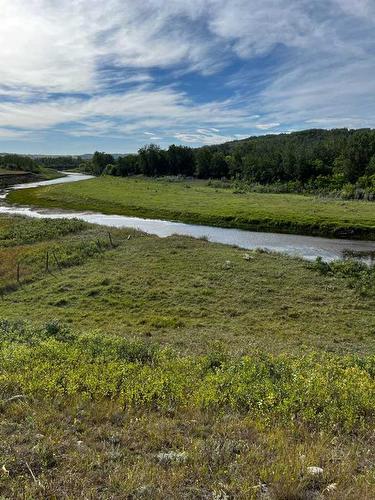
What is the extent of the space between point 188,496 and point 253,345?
10.1 metres

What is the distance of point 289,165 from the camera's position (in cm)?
11450

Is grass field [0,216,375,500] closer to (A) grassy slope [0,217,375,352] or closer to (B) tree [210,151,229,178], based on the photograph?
(A) grassy slope [0,217,375,352]

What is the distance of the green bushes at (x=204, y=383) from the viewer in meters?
7.74

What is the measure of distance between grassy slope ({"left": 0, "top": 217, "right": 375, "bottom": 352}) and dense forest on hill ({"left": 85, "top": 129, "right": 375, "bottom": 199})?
59264 mm

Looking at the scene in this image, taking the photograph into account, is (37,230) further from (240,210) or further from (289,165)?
(289,165)

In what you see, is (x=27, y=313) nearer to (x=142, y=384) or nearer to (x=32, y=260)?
(x=32, y=260)

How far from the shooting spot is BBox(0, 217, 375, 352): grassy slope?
18031 mm

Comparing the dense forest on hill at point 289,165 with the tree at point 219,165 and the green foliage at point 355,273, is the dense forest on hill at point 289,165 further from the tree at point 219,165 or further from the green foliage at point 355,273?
the green foliage at point 355,273

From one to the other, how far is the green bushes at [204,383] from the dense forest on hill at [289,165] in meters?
76.6

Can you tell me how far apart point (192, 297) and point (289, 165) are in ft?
322

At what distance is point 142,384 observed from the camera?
28.0 ft

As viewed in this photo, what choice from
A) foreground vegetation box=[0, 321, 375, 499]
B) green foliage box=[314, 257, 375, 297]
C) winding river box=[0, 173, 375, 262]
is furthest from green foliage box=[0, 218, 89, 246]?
foreground vegetation box=[0, 321, 375, 499]

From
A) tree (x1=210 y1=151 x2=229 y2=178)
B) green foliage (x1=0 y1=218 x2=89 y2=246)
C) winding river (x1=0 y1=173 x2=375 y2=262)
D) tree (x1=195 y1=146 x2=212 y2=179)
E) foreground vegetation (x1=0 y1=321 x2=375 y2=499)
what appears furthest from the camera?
tree (x1=195 y1=146 x2=212 y2=179)

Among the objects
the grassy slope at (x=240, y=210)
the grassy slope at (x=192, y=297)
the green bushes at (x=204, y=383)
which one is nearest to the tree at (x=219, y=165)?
the grassy slope at (x=240, y=210)
